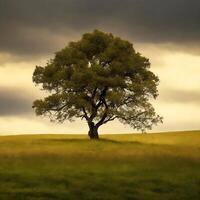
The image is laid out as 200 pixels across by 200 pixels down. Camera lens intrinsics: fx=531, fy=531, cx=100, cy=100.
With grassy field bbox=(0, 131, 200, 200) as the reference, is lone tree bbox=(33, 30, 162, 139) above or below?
above

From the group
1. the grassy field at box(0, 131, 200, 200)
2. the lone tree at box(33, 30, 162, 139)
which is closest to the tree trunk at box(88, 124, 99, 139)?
the lone tree at box(33, 30, 162, 139)

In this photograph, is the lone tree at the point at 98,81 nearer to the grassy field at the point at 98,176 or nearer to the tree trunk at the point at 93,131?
the tree trunk at the point at 93,131

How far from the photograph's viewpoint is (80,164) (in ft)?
100

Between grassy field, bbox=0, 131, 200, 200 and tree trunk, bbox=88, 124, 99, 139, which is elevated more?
tree trunk, bbox=88, 124, 99, 139

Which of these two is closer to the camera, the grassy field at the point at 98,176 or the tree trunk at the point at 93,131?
the grassy field at the point at 98,176

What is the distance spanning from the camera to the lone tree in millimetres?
59719

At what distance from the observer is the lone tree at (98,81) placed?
5972cm

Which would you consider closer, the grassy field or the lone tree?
the grassy field

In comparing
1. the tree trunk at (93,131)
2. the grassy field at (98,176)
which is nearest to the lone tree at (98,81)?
the tree trunk at (93,131)

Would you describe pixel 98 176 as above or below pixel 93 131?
below

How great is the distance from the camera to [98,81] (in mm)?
59031

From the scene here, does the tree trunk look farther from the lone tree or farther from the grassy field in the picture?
the grassy field

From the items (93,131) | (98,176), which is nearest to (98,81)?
(93,131)

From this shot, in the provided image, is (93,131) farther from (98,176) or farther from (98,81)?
(98,176)
